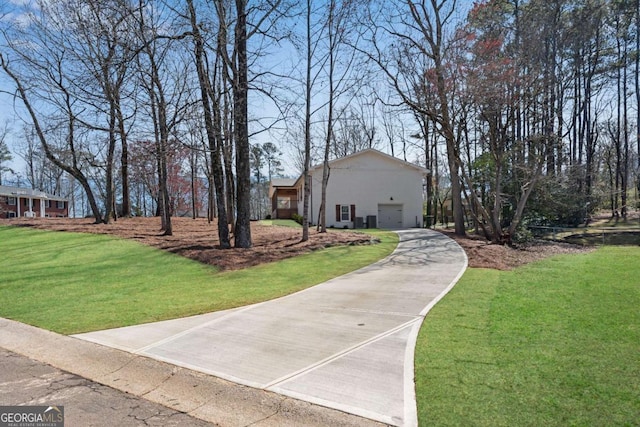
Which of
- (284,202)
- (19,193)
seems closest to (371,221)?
(284,202)

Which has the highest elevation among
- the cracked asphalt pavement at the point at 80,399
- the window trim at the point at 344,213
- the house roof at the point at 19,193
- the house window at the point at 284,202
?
the house roof at the point at 19,193

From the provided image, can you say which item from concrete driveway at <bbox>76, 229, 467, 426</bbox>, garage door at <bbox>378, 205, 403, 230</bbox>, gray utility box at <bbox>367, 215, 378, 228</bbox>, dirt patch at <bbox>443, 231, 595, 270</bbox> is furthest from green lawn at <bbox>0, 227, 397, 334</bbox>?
garage door at <bbox>378, 205, 403, 230</bbox>

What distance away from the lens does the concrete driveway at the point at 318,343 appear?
369 cm

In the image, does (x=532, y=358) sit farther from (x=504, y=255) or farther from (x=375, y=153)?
(x=375, y=153)

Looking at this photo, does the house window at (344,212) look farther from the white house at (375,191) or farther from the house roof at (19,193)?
the house roof at (19,193)

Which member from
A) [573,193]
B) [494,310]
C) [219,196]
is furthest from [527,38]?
[494,310]

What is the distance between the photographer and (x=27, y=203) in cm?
4538

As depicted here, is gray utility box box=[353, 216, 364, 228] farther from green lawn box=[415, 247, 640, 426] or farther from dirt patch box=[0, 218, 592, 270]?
green lawn box=[415, 247, 640, 426]

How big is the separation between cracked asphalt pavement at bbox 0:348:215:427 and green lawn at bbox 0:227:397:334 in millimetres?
→ 1658

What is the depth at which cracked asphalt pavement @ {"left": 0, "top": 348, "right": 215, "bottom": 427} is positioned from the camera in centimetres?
327

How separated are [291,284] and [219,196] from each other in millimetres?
6820

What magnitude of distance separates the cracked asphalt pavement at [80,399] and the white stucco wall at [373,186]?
2555 centimetres

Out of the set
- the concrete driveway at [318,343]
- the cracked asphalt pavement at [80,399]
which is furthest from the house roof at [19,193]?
the cracked asphalt pavement at [80,399]

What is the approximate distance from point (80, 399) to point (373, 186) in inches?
1061
